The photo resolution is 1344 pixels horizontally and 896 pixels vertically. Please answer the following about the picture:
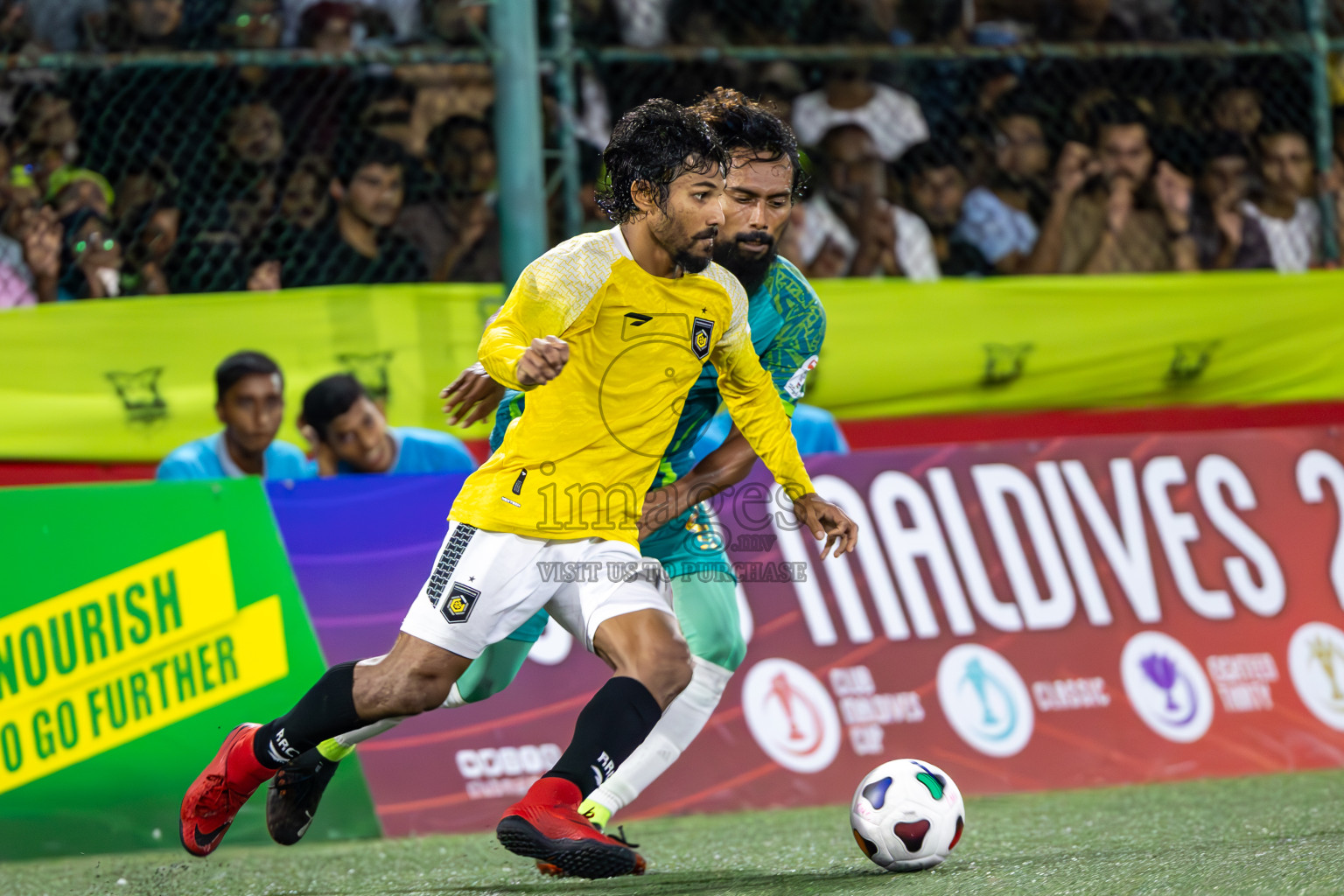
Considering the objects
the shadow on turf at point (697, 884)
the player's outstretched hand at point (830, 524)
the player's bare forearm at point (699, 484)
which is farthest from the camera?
the player's bare forearm at point (699, 484)

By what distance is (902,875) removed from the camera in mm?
3652

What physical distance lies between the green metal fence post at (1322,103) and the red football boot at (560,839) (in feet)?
16.4

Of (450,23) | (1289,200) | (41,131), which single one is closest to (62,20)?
(41,131)

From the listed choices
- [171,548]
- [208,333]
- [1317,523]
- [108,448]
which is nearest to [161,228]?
[208,333]

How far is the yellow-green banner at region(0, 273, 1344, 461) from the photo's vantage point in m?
5.64

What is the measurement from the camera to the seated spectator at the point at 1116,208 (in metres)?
6.91

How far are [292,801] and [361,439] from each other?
198cm

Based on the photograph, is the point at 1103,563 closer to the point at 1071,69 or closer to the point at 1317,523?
the point at 1317,523

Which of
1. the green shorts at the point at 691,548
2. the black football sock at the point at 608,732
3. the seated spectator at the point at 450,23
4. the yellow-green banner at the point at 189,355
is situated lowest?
the black football sock at the point at 608,732

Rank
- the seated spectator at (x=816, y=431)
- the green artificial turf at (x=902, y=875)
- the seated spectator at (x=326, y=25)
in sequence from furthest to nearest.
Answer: the seated spectator at (x=326, y=25)
the seated spectator at (x=816, y=431)
the green artificial turf at (x=902, y=875)

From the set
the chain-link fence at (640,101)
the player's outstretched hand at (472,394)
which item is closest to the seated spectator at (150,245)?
the chain-link fence at (640,101)

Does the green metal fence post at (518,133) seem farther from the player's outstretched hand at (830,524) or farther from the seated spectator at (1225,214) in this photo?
the seated spectator at (1225,214)

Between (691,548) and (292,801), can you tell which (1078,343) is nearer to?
(691,548)

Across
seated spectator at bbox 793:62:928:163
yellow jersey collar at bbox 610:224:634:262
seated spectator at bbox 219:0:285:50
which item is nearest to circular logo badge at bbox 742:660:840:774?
yellow jersey collar at bbox 610:224:634:262
